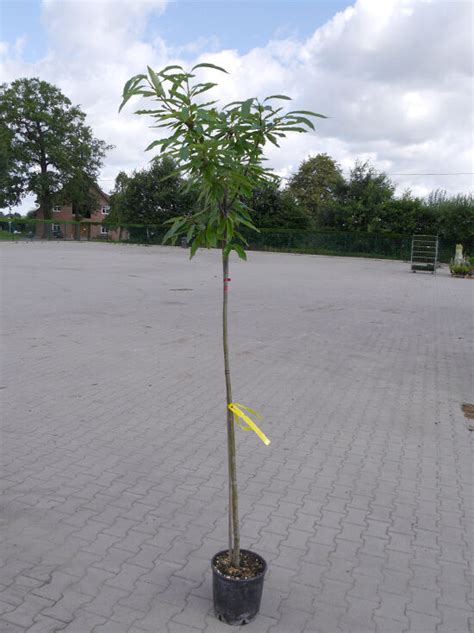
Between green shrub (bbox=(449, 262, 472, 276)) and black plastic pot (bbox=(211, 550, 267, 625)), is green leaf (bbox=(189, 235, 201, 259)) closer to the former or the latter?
black plastic pot (bbox=(211, 550, 267, 625))

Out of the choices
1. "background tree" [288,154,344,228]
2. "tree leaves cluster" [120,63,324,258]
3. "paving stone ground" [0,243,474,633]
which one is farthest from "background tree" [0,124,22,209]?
"tree leaves cluster" [120,63,324,258]

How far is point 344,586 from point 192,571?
0.87 meters

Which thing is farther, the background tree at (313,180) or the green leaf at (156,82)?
Result: the background tree at (313,180)

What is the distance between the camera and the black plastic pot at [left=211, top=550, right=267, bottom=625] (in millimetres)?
2939

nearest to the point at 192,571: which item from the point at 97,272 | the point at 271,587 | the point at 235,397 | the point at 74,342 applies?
the point at 271,587

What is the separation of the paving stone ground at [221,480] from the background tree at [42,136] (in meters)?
57.9

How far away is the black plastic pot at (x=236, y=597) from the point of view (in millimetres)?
2939

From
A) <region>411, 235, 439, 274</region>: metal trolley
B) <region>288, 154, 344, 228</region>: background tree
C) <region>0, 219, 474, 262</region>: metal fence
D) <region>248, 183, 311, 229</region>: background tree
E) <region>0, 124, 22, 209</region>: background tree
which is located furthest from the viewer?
<region>288, 154, 344, 228</region>: background tree

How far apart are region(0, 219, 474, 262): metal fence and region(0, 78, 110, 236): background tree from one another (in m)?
5.69

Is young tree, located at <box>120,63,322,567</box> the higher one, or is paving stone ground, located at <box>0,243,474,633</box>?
young tree, located at <box>120,63,322,567</box>

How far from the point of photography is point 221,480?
470cm

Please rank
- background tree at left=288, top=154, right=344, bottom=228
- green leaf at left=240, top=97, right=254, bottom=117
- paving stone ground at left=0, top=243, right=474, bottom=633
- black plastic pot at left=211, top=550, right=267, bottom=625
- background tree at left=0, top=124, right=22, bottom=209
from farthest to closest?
background tree at left=288, top=154, right=344, bottom=228, background tree at left=0, top=124, right=22, bottom=209, paving stone ground at left=0, top=243, right=474, bottom=633, black plastic pot at left=211, top=550, right=267, bottom=625, green leaf at left=240, top=97, right=254, bottom=117

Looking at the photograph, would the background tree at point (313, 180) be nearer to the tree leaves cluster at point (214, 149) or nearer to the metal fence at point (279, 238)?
the metal fence at point (279, 238)

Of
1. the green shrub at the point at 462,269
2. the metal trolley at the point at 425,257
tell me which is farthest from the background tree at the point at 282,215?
the green shrub at the point at 462,269
